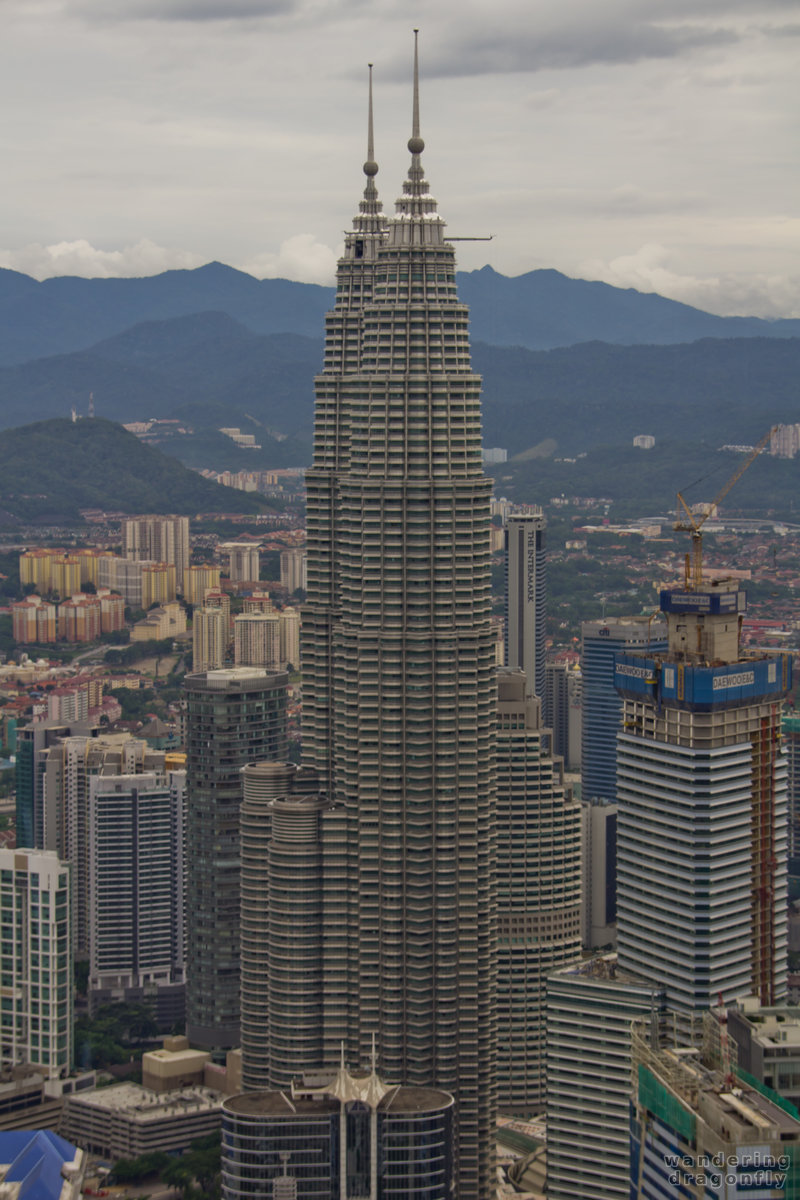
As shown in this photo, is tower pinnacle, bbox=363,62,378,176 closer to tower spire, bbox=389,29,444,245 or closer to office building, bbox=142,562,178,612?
tower spire, bbox=389,29,444,245

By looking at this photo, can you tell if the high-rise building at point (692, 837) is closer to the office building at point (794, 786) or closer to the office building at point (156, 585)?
the office building at point (794, 786)

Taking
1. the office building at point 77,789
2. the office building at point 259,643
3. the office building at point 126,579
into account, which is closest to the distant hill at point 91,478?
A: the office building at point 126,579

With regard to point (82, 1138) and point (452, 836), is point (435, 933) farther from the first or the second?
point (82, 1138)

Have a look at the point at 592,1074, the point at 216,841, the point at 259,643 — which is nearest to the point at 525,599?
the point at 259,643

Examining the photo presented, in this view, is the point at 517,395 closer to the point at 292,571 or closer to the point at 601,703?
the point at 292,571

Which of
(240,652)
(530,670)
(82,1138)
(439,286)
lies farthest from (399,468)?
(240,652)

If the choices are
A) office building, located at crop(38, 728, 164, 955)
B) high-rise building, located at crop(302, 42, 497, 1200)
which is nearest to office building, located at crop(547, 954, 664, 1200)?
high-rise building, located at crop(302, 42, 497, 1200)
